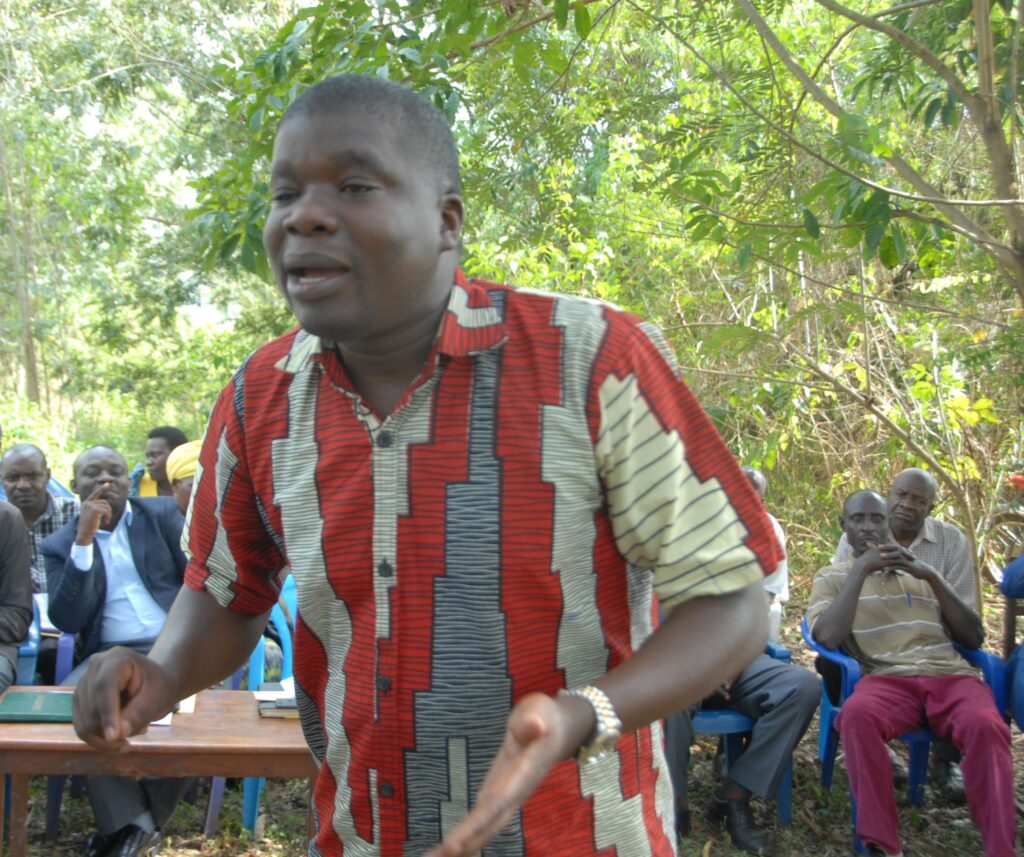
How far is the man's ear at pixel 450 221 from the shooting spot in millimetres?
1495

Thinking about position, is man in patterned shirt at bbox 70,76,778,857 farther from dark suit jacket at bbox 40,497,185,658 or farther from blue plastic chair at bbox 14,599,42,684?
blue plastic chair at bbox 14,599,42,684

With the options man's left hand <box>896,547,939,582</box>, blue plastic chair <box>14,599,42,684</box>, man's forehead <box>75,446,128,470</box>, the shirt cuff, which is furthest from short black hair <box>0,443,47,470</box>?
man's left hand <box>896,547,939,582</box>

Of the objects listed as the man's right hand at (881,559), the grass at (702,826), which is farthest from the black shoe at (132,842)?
the man's right hand at (881,559)

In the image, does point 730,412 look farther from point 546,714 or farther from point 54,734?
point 546,714

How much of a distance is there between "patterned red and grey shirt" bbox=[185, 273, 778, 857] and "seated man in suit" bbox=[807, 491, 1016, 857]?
345 cm

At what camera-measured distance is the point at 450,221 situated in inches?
59.6

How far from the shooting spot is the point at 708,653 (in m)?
1.30

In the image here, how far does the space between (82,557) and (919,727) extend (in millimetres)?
3663

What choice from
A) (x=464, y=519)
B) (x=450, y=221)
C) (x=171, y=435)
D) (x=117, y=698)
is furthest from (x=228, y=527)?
(x=171, y=435)

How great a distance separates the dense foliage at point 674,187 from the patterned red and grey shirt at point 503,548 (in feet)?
8.08

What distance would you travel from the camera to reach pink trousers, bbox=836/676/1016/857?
437 centimetres

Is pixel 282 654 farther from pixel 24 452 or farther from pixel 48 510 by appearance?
pixel 24 452

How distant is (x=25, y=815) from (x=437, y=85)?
9.47ft

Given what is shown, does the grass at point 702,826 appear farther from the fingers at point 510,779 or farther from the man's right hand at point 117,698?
the fingers at point 510,779
